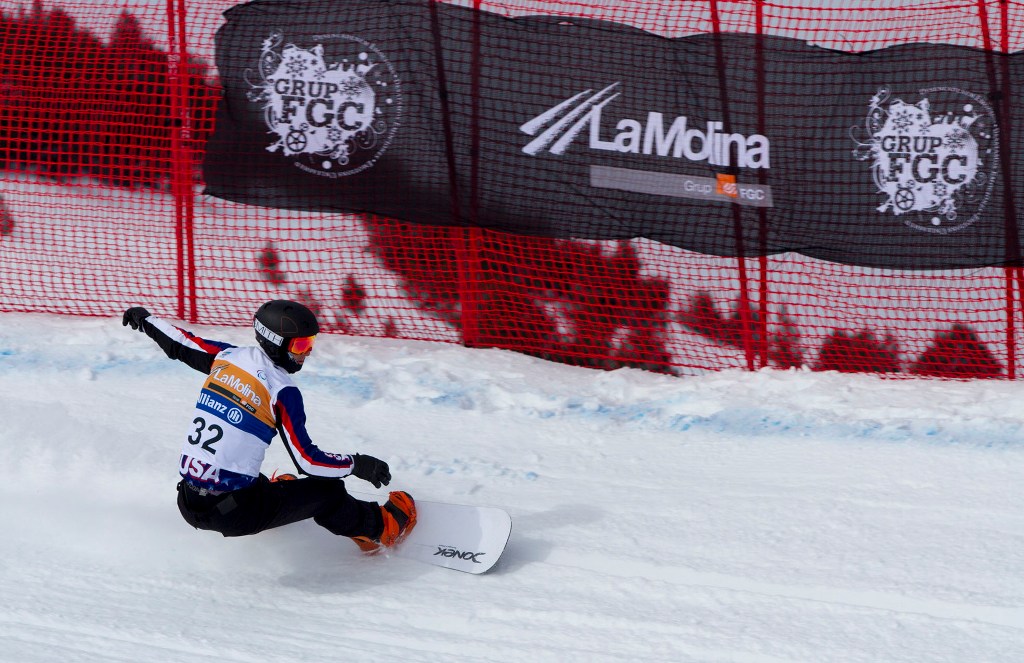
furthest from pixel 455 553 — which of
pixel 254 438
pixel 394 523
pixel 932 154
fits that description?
pixel 932 154

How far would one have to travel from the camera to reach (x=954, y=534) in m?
4.85

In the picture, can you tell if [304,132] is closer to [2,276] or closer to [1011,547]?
[2,276]

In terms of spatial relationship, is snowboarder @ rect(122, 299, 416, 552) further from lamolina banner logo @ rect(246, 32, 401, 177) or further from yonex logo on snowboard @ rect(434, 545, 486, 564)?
lamolina banner logo @ rect(246, 32, 401, 177)

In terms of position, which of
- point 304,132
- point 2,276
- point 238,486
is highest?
point 304,132

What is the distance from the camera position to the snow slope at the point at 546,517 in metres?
4.00

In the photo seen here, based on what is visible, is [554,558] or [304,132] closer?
[554,558]

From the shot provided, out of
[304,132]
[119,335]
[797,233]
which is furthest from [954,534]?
[119,335]

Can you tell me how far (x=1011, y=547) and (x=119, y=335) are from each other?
5467mm

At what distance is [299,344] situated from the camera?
413cm

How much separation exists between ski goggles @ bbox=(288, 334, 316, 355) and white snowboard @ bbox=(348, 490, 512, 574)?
1.11 m

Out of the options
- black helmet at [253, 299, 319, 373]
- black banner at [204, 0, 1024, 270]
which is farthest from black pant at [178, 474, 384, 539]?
black banner at [204, 0, 1024, 270]

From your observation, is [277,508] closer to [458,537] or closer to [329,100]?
[458,537]

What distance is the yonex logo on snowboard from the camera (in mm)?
4570

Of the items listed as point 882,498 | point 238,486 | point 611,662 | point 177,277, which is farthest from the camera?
point 177,277
